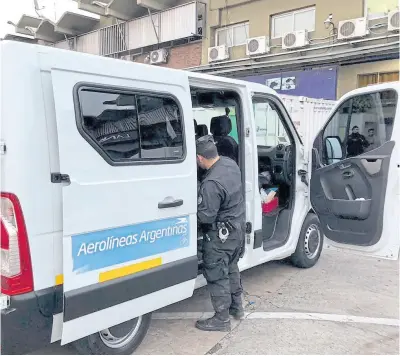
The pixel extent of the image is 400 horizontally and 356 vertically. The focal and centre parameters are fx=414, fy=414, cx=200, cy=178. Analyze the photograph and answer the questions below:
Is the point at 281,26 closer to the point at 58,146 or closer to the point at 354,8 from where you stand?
the point at 354,8

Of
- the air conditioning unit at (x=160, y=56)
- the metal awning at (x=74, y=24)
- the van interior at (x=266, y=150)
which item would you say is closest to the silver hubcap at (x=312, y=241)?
the van interior at (x=266, y=150)

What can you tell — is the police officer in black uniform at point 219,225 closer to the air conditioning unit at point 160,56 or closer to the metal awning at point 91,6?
the air conditioning unit at point 160,56

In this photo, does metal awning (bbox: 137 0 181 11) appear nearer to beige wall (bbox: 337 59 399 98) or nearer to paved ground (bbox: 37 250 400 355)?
beige wall (bbox: 337 59 399 98)

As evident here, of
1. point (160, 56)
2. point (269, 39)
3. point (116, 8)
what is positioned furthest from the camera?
point (116, 8)

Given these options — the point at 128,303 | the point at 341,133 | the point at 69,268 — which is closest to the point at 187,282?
the point at 128,303

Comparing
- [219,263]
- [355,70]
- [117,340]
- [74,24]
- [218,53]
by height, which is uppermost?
[74,24]

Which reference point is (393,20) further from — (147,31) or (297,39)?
(147,31)

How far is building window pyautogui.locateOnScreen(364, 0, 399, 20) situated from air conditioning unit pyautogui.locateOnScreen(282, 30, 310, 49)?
1705 mm

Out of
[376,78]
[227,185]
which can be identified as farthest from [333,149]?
[376,78]

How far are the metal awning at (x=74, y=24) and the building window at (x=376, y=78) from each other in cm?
1331

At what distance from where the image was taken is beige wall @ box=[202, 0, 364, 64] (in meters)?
11.6

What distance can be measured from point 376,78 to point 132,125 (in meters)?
10.1

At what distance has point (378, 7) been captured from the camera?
1098cm

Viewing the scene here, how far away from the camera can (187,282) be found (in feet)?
10.1
